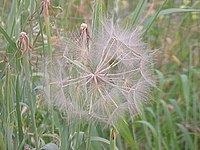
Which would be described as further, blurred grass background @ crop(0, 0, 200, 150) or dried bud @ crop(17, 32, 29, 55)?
blurred grass background @ crop(0, 0, 200, 150)

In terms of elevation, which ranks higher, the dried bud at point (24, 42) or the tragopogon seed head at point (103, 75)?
the dried bud at point (24, 42)

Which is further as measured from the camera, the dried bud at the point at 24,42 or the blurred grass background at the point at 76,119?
the blurred grass background at the point at 76,119

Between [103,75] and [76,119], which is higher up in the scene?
[103,75]

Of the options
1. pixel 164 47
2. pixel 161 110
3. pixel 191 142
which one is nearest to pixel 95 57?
pixel 191 142

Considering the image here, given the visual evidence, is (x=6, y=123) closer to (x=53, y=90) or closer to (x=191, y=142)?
(x=53, y=90)
